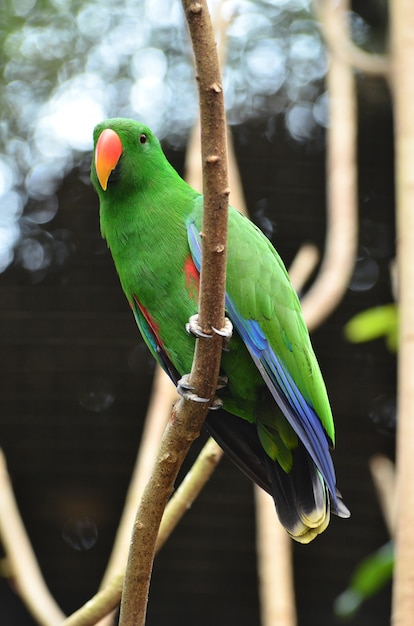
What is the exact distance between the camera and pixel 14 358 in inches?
120

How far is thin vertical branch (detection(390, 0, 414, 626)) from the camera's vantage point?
56.0 inches

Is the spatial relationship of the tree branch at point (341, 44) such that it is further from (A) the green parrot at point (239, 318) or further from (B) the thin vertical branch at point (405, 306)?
(A) the green parrot at point (239, 318)

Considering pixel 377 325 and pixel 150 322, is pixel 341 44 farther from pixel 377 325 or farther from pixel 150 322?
pixel 150 322

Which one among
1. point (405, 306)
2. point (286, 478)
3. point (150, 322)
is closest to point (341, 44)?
point (405, 306)

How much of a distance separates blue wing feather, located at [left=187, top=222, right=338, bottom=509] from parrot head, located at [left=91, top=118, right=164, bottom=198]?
0.53 ft

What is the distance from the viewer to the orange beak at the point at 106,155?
1.48 meters

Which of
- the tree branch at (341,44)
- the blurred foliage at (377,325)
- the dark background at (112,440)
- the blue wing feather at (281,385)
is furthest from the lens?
the dark background at (112,440)

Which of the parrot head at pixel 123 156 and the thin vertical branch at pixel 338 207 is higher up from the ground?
the parrot head at pixel 123 156

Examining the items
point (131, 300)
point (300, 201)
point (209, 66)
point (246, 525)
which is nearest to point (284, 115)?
point (300, 201)

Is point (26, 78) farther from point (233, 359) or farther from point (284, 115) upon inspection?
point (233, 359)

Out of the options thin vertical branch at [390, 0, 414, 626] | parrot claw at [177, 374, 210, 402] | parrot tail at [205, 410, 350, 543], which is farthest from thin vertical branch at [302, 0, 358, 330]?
parrot claw at [177, 374, 210, 402]

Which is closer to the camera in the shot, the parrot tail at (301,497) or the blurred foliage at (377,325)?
the parrot tail at (301,497)

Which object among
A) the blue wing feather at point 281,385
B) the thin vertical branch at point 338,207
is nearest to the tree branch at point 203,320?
the blue wing feather at point 281,385

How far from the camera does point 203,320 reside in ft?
3.68
